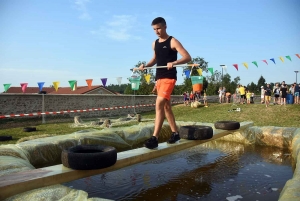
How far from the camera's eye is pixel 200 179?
421 cm

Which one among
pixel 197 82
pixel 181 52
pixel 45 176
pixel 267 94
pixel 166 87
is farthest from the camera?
pixel 267 94

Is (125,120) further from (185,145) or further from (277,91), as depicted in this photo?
(277,91)

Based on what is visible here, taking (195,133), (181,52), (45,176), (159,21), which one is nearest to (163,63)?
(181,52)

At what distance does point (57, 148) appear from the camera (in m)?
4.99

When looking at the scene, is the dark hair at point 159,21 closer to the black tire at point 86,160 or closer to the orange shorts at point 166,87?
the orange shorts at point 166,87

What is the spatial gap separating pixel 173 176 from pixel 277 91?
1641 cm

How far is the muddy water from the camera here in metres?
3.52

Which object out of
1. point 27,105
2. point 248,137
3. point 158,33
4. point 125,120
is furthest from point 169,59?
point 27,105

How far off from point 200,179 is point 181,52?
7.13 ft

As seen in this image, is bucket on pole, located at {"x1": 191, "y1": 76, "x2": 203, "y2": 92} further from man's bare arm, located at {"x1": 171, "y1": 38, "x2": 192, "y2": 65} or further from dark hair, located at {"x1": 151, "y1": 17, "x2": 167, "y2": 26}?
dark hair, located at {"x1": 151, "y1": 17, "x2": 167, "y2": 26}

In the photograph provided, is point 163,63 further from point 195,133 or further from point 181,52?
point 195,133

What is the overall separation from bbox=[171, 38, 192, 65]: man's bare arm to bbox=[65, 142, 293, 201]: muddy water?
1.96m

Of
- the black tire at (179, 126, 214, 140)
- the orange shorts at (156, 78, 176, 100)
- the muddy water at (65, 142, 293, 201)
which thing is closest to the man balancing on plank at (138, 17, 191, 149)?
the orange shorts at (156, 78, 176, 100)

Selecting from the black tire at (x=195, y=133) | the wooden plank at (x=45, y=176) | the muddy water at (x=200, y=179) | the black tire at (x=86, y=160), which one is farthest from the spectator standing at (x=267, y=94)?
the black tire at (x=86, y=160)
